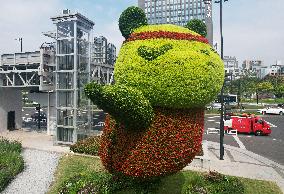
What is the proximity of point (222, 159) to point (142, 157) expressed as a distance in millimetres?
11843

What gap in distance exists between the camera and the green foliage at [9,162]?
635 inches

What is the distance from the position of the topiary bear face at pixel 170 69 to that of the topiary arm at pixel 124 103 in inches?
21.6

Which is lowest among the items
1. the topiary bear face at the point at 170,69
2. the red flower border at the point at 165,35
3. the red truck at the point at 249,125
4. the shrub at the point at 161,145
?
the red truck at the point at 249,125

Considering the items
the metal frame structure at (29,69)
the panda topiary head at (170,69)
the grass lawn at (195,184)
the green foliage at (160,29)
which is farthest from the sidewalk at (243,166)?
the metal frame structure at (29,69)

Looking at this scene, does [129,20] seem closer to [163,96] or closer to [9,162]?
[163,96]

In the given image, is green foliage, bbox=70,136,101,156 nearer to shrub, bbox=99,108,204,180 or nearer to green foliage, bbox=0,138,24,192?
green foliage, bbox=0,138,24,192

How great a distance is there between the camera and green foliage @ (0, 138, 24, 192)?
1612 cm

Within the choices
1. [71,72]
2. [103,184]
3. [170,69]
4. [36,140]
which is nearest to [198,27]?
[170,69]

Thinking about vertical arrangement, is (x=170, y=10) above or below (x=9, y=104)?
above

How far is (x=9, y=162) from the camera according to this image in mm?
18000

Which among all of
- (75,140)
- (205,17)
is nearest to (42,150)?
(75,140)

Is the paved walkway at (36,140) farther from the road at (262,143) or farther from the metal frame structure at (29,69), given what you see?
the road at (262,143)

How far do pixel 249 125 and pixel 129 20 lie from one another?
77.3 ft

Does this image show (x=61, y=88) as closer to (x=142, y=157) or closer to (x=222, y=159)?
(x=222, y=159)
